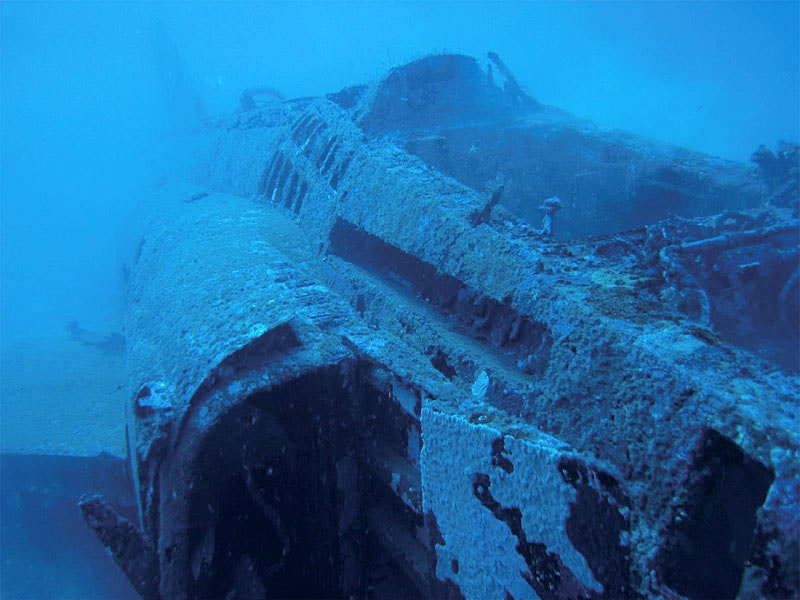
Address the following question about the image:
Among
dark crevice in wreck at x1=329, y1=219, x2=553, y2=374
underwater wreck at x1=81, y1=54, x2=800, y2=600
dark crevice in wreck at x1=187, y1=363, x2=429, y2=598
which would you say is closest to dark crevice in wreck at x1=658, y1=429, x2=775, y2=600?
underwater wreck at x1=81, y1=54, x2=800, y2=600

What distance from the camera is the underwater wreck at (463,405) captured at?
4.30 ft

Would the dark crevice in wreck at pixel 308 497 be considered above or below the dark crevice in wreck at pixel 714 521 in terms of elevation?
below

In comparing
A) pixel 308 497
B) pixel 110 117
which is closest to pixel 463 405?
pixel 308 497

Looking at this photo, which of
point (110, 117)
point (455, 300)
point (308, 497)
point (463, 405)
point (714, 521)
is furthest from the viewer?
point (110, 117)

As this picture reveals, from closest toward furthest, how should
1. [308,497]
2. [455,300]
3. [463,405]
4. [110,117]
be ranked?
1. [463,405]
2. [308,497]
3. [455,300]
4. [110,117]

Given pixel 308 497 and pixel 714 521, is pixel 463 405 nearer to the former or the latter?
pixel 714 521

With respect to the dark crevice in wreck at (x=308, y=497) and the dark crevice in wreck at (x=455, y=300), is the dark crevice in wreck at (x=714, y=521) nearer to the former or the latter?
the dark crevice in wreck at (x=455, y=300)

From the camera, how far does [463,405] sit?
1.78 metres

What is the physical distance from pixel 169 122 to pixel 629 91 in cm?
8354

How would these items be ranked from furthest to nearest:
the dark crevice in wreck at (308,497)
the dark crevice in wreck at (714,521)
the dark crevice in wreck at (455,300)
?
the dark crevice in wreck at (455,300)
the dark crevice in wreck at (308,497)
the dark crevice in wreck at (714,521)

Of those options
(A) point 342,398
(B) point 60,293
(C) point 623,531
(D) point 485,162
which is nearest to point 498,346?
(A) point 342,398

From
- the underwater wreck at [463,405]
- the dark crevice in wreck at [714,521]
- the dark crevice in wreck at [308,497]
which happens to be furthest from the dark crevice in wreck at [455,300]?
the dark crevice in wreck at [714,521]

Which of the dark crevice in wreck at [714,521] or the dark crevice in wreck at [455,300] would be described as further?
the dark crevice in wreck at [455,300]

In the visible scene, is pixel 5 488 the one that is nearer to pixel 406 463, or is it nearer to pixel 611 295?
pixel 406 463
